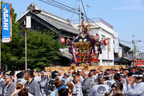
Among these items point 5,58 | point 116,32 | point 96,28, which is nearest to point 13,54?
point 5,58

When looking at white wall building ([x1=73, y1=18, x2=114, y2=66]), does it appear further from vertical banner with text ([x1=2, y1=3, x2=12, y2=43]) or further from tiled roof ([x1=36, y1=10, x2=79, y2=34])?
vertical banner with text ([x1=2, y1=3, x2=12, y2=43])

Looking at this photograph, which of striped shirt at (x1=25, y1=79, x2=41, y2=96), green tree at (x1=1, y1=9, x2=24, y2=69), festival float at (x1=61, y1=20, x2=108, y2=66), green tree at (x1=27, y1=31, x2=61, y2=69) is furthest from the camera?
festival float at (x1=61, y1=20, x2=108, y2=66)

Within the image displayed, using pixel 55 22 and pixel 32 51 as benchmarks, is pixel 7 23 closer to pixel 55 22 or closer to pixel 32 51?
pixel 32 51

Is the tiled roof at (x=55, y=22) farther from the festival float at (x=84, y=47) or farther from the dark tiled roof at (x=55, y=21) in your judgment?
the festival float at (x=84, y=47)

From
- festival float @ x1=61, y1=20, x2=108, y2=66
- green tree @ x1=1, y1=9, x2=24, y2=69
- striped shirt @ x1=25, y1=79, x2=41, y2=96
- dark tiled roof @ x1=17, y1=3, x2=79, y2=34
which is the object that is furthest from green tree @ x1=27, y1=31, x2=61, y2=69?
striped shirt @ x1=25, y1=79, x2=41, y2=96

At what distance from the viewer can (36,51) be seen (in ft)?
83.1

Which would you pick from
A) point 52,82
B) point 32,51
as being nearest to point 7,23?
point 32,51

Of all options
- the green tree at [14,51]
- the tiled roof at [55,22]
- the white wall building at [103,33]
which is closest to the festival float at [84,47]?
the green tree at [14,51]

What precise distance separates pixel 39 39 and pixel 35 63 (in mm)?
2431

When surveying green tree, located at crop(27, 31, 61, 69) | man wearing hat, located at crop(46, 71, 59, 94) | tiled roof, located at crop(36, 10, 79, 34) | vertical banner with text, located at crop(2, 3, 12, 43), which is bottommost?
man wearing hat, located at crop(46, 71, 59, 94)

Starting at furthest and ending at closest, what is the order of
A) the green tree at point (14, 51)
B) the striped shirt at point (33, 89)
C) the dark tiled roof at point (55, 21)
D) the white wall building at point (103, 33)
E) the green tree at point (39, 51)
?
the white wall building at point (103, 33) < the dark tiled roof at point (55, 21) < the green tree at point (14, 51) < the green tree at point (39, 51) < the striped shirt at point (33, 89)

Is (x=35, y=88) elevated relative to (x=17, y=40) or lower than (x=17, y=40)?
lower

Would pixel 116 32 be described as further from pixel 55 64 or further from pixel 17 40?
pixel 17 40

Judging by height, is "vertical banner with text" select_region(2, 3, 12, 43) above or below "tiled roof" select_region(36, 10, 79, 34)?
below
